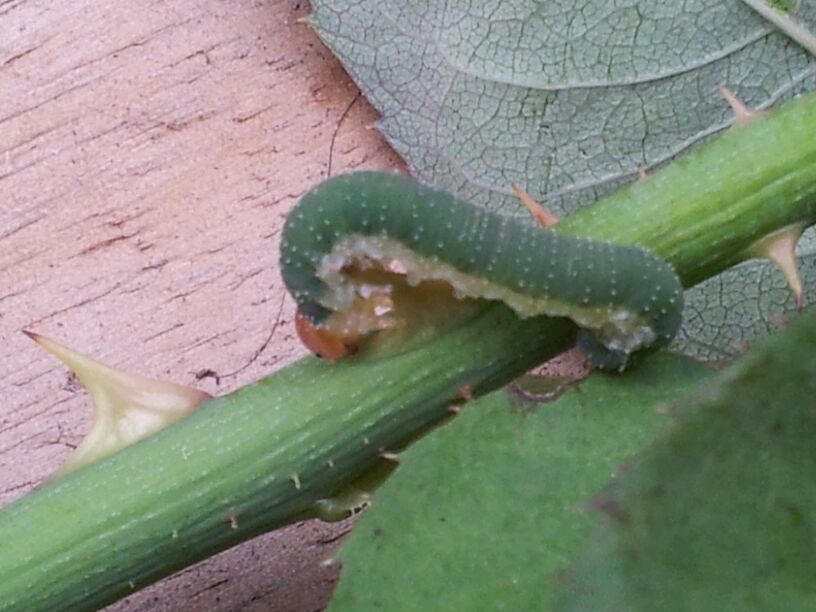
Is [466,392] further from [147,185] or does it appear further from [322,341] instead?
[147,185]

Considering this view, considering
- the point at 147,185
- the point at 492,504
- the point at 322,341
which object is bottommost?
the point at 492,504

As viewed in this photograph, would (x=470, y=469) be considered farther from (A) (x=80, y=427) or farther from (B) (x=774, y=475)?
(A) (x=80, y=427)

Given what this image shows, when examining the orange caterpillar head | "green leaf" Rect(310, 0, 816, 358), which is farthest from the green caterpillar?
"green leaf" Rect(310, 0, 816, 358)

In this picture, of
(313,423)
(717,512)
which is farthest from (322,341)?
(717,512)

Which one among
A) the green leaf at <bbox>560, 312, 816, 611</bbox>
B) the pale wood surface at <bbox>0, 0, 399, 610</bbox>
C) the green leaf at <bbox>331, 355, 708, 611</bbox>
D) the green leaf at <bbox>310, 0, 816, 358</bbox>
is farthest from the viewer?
the pale wood surface at <bbox>0, 0, 399, 610</bbox>

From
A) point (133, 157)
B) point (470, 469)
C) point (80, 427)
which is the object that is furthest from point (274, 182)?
point (470, 469)

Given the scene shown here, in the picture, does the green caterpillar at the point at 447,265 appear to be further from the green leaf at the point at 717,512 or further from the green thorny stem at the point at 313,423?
the green leaf at the point at 717,512

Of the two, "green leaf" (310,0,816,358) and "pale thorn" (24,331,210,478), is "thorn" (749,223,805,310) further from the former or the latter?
"pale thorn" (24,331,210,478)
